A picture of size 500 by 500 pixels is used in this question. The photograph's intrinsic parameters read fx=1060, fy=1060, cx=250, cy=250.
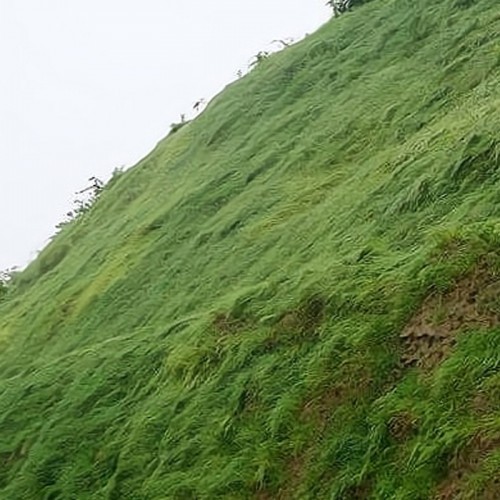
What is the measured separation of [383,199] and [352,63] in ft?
21.0

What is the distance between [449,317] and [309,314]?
52.0 inches

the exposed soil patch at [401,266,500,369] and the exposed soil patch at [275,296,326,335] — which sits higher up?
the exposed soil patch at [275,296,326,335]

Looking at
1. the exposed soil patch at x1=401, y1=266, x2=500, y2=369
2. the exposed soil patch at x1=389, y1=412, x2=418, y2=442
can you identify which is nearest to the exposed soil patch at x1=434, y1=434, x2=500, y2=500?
the exposed soil patch at x1=389, y1=412, x2=418, y2=442

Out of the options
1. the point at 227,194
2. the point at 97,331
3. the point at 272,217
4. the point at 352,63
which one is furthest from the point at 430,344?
the point at 352,63

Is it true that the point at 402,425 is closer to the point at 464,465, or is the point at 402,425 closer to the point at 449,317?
the point at 464,465

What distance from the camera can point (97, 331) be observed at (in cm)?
1167

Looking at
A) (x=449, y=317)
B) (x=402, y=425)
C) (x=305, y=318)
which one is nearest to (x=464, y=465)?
(x=402, y=425)

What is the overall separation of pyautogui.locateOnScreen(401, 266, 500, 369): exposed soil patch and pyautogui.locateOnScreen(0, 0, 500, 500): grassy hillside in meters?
0.01

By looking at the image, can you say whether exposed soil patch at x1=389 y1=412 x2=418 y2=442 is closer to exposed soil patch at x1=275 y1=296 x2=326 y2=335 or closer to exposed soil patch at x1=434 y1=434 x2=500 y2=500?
exposed soil patch at x1=434 y1=434 x2=500 y2=500

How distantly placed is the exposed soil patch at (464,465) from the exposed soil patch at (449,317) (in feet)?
2.53

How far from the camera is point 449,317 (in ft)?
19.4

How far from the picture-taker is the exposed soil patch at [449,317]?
18.7 ft

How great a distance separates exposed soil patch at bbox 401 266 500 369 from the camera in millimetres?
5699

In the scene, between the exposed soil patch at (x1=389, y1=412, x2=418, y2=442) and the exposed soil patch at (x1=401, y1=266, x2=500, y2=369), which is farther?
the exposed soil patch at (x1=401, y1=266, x2=500, y2=369)
